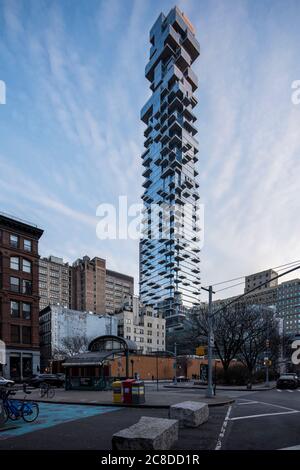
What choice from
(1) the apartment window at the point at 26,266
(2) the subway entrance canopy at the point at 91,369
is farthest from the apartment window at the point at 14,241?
(2) the subway entrance canopy at the point at 91,369

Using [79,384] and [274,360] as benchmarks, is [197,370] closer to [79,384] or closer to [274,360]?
[274,360]

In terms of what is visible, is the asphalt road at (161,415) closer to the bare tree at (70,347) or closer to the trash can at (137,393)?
the trash can at (137,393)

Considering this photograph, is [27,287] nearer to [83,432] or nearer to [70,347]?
[70,347]

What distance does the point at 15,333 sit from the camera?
5409 centimetres

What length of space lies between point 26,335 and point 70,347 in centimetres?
2740

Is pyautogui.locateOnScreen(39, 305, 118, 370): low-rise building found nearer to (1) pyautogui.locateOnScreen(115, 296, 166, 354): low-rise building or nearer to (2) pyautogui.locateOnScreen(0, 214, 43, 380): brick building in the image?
(1) pyautogui.locateOnScreen(115, 296, 166, 354): low-rise building

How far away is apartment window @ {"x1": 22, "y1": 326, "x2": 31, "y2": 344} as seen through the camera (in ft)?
181

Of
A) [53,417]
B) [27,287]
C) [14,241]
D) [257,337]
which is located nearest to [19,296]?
[27,287]

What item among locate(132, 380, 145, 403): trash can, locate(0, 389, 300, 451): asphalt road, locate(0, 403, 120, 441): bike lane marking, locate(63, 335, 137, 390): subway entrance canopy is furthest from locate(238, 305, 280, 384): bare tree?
locate(0, 389, 300, 451): asphalt road

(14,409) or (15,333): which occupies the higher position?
(14,409)

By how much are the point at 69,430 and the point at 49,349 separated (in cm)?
8016

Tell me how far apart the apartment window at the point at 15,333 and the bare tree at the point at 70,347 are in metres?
28.4

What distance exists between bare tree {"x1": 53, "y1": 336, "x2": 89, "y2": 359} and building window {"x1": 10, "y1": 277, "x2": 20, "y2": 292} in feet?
100
